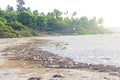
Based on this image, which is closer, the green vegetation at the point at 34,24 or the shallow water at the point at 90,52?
the shallow water at the point at 90,52

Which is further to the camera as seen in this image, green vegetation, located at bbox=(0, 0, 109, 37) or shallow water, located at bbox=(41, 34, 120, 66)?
green vegetation, located at bbox=(0, 0, 109, 37)

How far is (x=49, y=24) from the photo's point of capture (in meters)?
139

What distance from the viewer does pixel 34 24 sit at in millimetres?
128375

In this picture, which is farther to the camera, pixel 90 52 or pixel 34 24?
pixel 34 24

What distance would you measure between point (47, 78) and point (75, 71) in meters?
3.39

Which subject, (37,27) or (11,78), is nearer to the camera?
(11,78)

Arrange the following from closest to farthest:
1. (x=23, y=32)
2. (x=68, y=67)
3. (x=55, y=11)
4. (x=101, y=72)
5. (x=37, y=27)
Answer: (x=101, y=72)
(x=68, y=67)
(x=23, y=32)
(x=37, y=27)
(x=55, y=11)

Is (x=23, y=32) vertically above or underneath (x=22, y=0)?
underneath

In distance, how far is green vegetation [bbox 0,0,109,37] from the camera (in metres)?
116

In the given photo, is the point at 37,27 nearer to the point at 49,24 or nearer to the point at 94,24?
the point at 49,24

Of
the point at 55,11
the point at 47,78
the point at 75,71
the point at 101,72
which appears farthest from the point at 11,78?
the point at 55,11

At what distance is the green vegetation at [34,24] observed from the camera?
4565 inches

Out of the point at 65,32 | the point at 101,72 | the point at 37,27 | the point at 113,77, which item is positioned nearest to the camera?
the point at 113,77

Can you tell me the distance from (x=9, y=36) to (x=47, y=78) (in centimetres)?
8733
